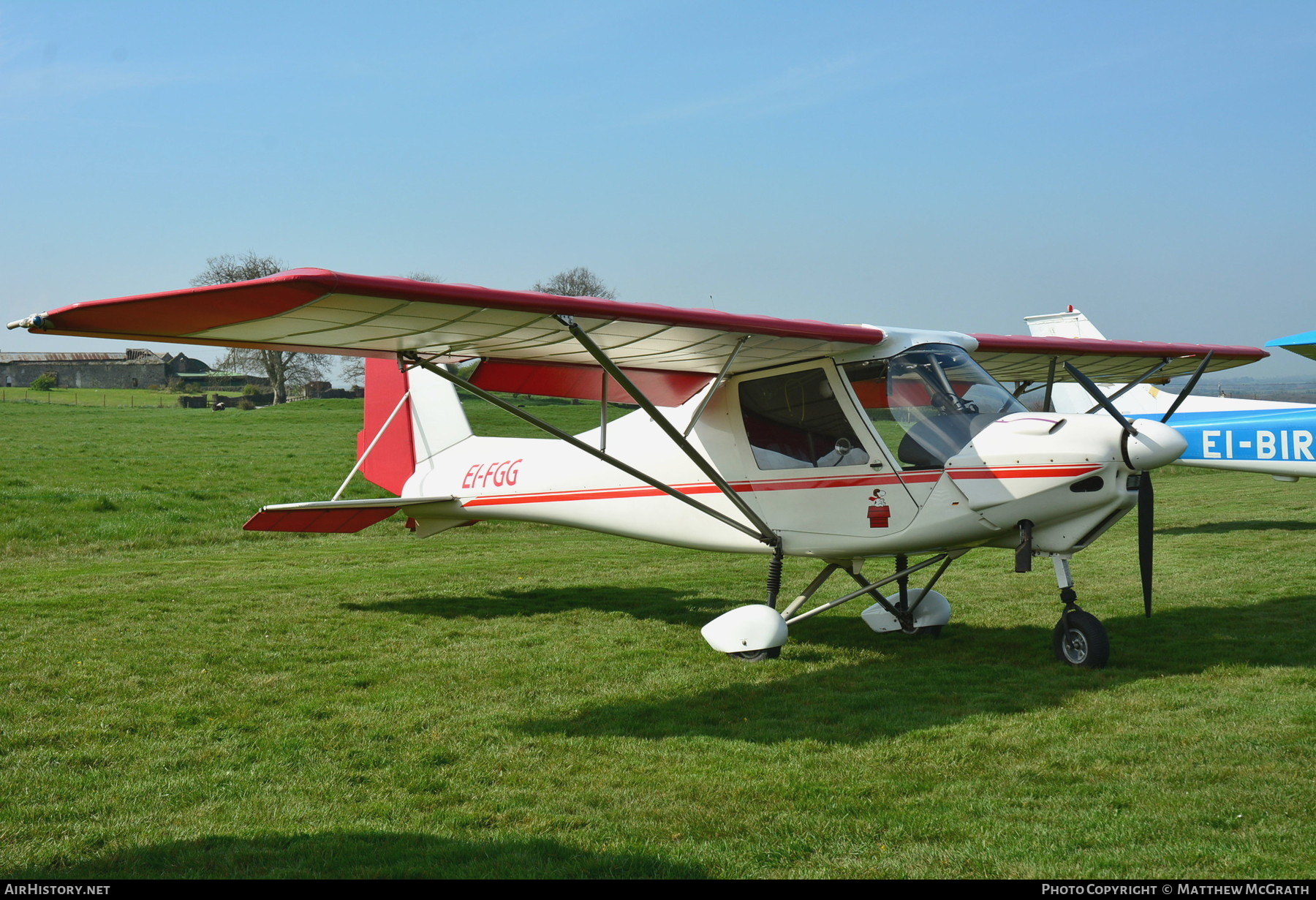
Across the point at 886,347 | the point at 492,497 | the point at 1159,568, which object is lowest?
the point at 1159,568

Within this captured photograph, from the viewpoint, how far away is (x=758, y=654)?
717cm

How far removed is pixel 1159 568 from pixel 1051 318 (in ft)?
19.1

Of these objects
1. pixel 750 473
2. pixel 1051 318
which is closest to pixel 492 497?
pixel 750 473

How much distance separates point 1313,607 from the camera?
8773 mm

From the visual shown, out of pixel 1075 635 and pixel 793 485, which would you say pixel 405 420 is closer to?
pixel 793 485

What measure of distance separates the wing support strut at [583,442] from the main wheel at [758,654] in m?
0.84

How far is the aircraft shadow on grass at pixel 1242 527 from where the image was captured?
14570mm

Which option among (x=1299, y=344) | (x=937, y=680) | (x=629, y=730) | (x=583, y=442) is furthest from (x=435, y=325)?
(x=1299, y=344)

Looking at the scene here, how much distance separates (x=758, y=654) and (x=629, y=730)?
1.91 meters

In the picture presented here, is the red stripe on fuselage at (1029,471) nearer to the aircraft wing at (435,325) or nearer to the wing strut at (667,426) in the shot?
the aircraft wing at (435,325)

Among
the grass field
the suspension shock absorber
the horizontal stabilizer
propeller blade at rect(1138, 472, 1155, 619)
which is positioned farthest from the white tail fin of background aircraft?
the horizontal stabilizer

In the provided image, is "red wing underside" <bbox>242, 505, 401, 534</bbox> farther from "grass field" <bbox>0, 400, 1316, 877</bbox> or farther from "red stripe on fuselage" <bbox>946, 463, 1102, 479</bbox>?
"red stripe on fuselage" <bbox>946, 463, 1102, 479</bbox>

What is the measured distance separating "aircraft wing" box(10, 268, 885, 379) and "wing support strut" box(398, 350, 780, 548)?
136 millimetres
